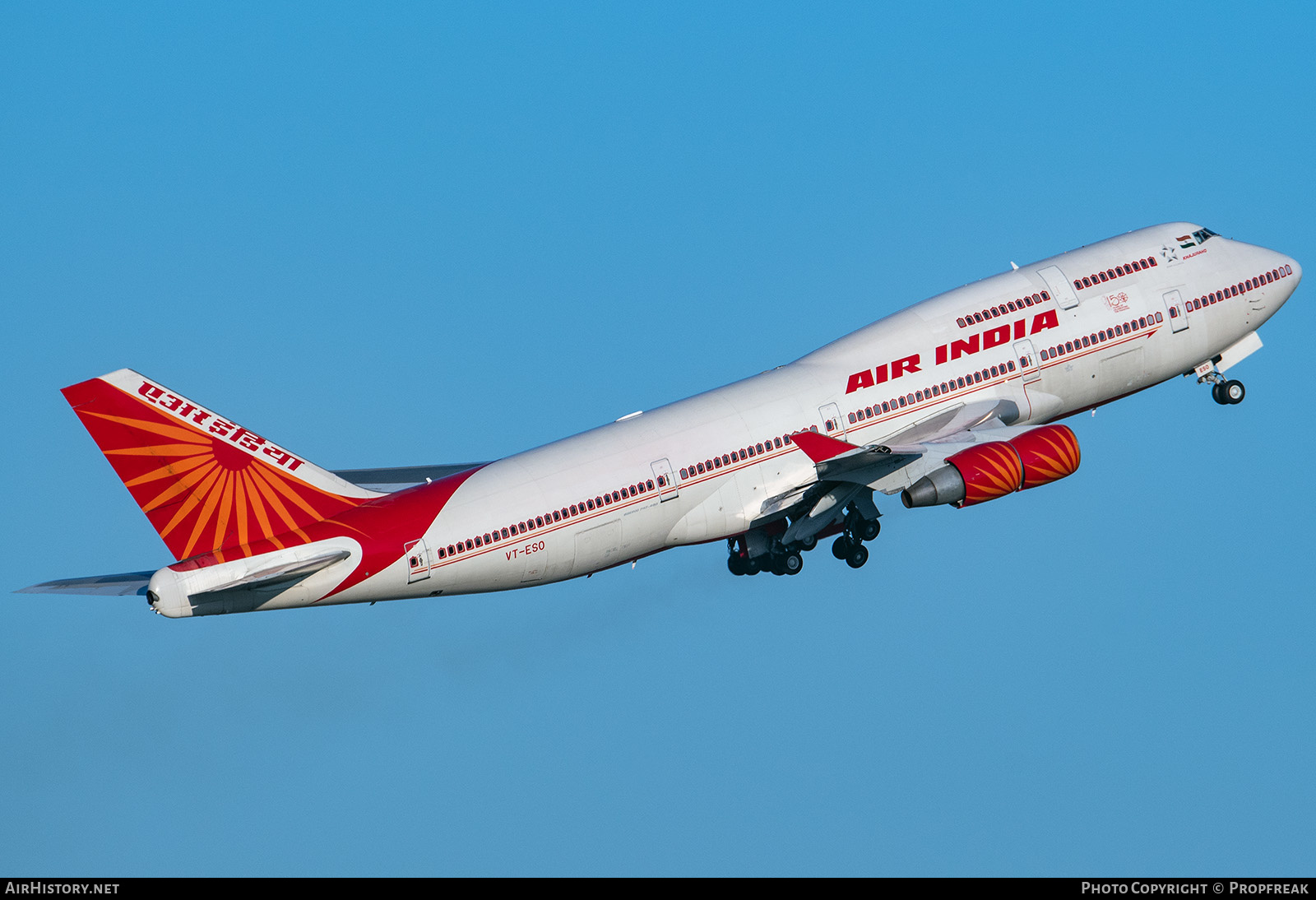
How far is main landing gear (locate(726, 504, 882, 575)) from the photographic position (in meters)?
59.9

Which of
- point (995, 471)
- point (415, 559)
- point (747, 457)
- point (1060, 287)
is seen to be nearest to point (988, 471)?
point (995, 471)

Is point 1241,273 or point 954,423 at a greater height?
point 1241,273

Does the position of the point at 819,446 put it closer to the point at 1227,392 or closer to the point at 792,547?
the point at 792,547

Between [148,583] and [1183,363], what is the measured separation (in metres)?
31.9

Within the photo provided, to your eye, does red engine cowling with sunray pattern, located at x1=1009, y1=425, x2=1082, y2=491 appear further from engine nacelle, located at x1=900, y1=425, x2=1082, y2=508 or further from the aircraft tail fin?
the aircraft tail fin

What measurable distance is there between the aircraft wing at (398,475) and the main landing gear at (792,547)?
A: 8.45 metres

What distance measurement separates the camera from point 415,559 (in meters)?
53.7

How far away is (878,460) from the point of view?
57.1 m

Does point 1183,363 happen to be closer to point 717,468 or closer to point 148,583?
point 717,468

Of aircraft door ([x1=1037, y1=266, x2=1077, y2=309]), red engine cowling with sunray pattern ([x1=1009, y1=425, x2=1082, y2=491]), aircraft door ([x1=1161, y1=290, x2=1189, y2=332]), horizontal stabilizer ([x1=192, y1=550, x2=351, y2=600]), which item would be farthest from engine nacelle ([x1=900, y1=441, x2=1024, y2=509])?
horizontal stabilizer ([x1=192, y1=550, x2=351, y2=600])

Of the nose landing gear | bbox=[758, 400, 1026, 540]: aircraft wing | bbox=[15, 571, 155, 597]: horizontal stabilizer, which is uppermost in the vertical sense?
the nose landing gear

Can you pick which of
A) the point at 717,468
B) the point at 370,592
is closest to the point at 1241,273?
the point at 717,468

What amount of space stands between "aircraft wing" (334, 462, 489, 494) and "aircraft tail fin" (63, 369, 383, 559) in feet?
23.9

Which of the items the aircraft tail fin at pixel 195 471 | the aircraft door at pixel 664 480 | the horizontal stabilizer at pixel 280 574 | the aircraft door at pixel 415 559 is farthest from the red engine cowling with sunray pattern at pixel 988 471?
the aircraft tail fin at pixel 195 471
